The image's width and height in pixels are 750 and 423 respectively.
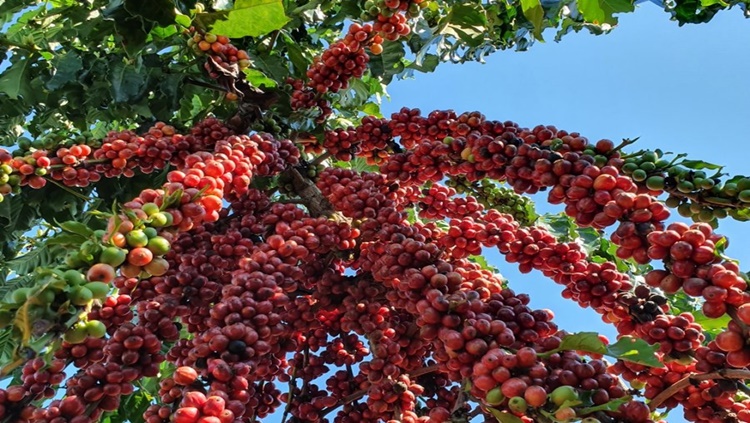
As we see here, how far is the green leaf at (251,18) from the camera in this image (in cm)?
275

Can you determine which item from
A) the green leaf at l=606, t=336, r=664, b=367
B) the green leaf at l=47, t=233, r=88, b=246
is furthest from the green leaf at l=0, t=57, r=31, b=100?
the green leaf at l=606, t=336, r=664, b=367

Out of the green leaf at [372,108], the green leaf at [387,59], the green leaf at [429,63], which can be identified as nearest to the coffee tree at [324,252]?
the green leaf at [387,59]

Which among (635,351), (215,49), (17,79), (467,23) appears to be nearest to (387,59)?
(467,23)

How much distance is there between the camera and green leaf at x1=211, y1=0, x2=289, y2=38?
2.75 m

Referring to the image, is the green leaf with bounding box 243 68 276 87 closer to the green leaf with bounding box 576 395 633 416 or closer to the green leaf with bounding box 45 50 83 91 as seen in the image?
the green leaf with bounding box 45 50 83 91

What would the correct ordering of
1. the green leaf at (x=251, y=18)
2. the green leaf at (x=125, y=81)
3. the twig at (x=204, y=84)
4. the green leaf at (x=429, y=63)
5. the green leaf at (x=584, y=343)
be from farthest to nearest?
the green leaf at (x=429, y=63), the green leaf at (x=125, y=81), the twig at (x=204, y=84), the green leaf at (x=251, y=18), the green leaf at (x=584, y=343)

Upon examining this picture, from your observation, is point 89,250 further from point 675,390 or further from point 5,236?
point 5,236

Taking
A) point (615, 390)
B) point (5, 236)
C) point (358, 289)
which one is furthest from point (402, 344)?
point (5, 236)

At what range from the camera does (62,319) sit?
1.39m

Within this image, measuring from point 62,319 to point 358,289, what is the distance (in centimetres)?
129

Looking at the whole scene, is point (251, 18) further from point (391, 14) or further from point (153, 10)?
point (391, 14)

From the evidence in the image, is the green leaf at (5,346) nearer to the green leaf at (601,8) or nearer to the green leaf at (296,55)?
the green leaf at (296,55)

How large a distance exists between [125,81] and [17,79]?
819 mm

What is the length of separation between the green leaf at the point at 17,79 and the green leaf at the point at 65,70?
1.01 feet
